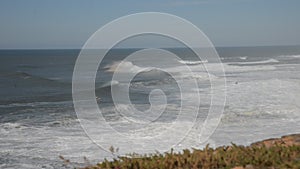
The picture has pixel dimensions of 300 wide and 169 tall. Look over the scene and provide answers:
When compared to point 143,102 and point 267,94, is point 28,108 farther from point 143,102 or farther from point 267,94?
point 267,94

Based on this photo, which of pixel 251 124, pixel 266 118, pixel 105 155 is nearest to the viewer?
pixel 105 155

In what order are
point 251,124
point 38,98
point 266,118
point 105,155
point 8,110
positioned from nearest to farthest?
point 105,155 → point 251,124 → point 266,118 → point 8,110 → point 38,98

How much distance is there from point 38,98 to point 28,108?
19.4 feet

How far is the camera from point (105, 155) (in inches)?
440

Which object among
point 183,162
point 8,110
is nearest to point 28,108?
point 8,110

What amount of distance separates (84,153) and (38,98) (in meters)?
17.8

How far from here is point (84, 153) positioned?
11.5 m

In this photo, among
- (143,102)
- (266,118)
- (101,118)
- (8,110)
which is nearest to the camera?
(266,118)

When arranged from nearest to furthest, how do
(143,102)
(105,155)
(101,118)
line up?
(105,155), (101,118), (143,102)

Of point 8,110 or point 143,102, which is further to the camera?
point 143,102

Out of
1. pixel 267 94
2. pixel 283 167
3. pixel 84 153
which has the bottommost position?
pixel 84 153

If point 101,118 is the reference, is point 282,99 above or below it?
above

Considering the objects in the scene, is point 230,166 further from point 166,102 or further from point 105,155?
point 166,102

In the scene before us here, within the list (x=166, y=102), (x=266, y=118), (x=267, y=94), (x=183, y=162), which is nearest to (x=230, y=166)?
(x=183, y=162)
